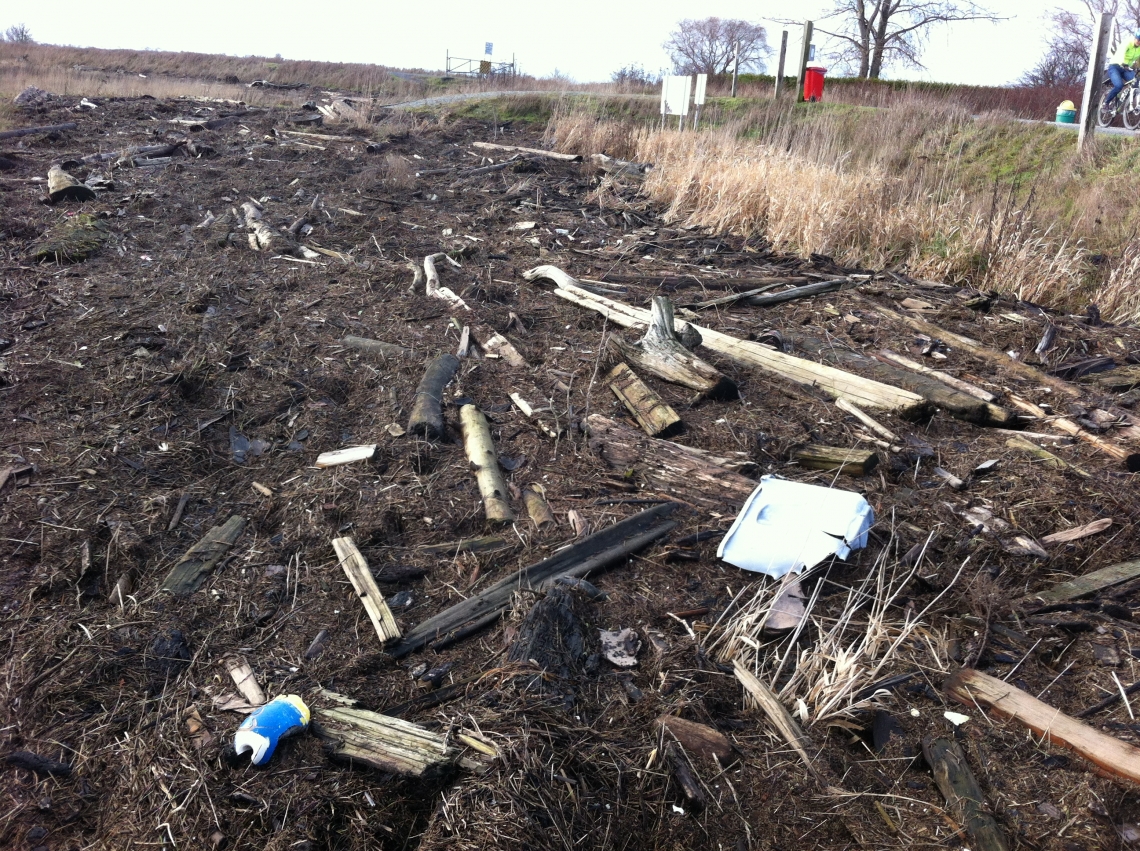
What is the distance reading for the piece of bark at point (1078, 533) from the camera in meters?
3.26

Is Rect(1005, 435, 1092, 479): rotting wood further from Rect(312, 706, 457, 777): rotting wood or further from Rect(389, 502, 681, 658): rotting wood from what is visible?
Rect(312, 706, 457, 777): rotting wood

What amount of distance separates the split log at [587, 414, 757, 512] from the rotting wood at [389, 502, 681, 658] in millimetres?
169

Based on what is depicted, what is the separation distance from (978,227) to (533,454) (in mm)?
5208

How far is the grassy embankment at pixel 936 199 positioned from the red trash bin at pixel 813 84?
6.39 meters

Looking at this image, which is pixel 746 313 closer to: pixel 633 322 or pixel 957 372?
pixel 633 322

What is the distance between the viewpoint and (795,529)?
314cm

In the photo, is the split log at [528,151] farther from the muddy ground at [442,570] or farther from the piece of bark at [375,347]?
the piece of bark at [375,347]

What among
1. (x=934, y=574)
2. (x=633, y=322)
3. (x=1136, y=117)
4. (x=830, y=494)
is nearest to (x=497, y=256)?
(x=633, y=322)

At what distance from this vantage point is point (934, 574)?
3033mm

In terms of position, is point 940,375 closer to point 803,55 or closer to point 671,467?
point 671,467

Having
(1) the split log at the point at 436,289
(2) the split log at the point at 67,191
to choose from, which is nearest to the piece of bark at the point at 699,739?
(1) the split log at the point at 436,289

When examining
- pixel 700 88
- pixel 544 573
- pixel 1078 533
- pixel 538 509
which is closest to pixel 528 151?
pixel 700 88

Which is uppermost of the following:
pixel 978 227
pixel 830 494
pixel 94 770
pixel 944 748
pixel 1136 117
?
pixel 1136 117

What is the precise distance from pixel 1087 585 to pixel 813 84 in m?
20.5
